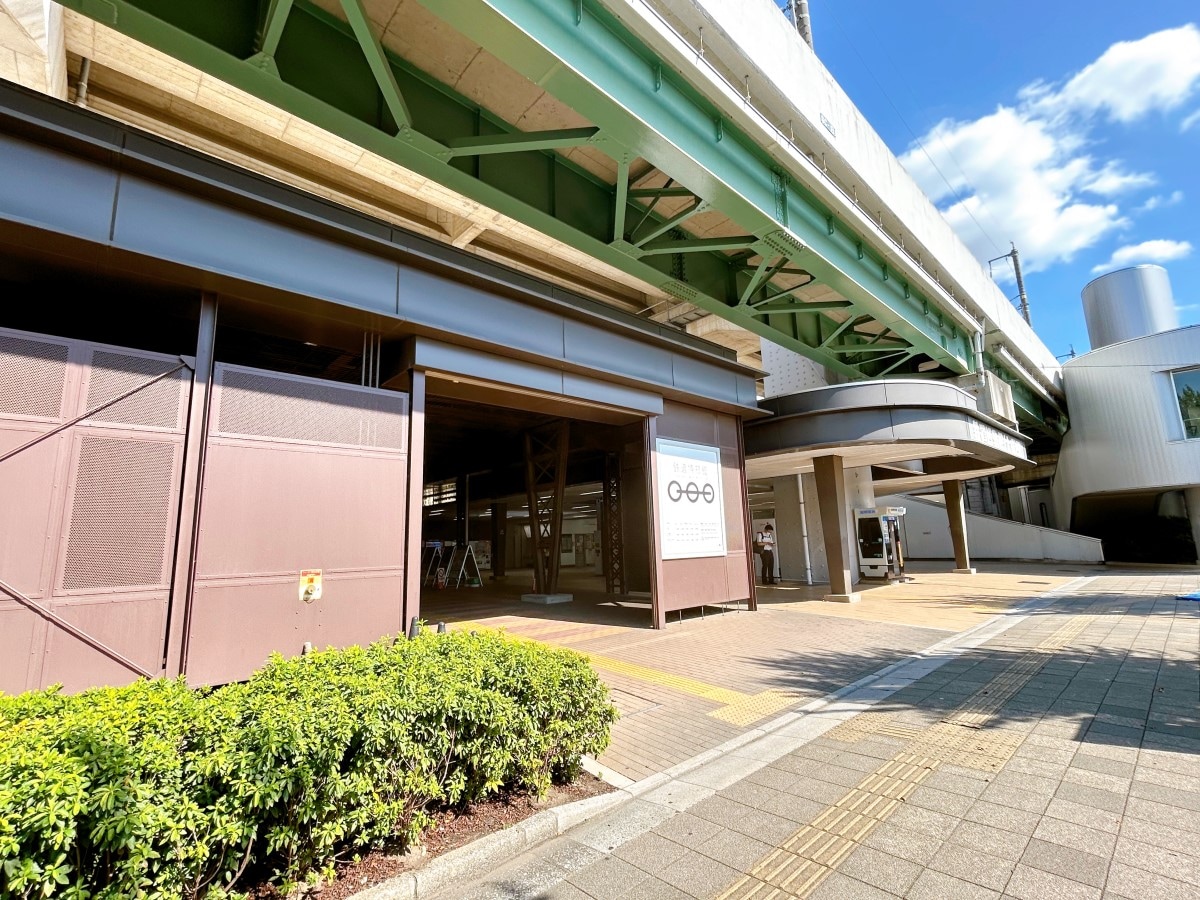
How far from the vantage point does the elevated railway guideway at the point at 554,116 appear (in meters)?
5.13

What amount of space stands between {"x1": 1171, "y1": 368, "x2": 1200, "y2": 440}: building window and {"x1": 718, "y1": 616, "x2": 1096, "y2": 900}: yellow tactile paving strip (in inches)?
968

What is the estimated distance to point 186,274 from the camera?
235 inches

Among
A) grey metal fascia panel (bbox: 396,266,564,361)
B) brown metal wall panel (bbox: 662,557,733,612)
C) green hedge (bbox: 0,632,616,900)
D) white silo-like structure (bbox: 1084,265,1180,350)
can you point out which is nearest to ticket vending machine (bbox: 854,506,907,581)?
brown metal wall panel (bbox: 662,557,733,612)

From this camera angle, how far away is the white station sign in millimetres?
11234

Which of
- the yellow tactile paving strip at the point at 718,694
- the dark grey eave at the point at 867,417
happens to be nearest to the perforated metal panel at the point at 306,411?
the yellow tactile paving strip at the point at 718,694

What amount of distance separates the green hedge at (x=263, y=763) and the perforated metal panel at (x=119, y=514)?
263cm

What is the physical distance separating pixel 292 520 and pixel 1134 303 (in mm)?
45985

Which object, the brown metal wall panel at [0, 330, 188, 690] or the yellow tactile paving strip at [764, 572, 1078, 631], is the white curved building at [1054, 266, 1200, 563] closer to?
the yellow tactile paving strip at [764, 572, 1078, 631]

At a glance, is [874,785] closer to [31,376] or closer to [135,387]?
[135,387]

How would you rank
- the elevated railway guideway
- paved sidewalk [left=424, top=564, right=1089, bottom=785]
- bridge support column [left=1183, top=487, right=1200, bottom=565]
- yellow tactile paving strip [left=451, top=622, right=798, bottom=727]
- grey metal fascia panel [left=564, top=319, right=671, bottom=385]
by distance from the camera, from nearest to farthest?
the elevated railway guideway < paved sidewalk [left=424, top=564, right=1089, bottom=785] < yellow tactile paving strip [left=451, top=622, right=798, bottom=727] < grey metal fascia panel [left=564, top=319, right=671, bottom=385] < bridge support column [left=1183, top=487, right=1200, bottom=565]

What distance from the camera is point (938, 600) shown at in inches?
556

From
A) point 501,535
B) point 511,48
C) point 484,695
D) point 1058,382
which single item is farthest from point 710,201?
point 1058,382

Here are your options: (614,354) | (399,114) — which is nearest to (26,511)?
(399,114)

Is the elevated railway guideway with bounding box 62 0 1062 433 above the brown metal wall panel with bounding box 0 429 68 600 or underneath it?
above
